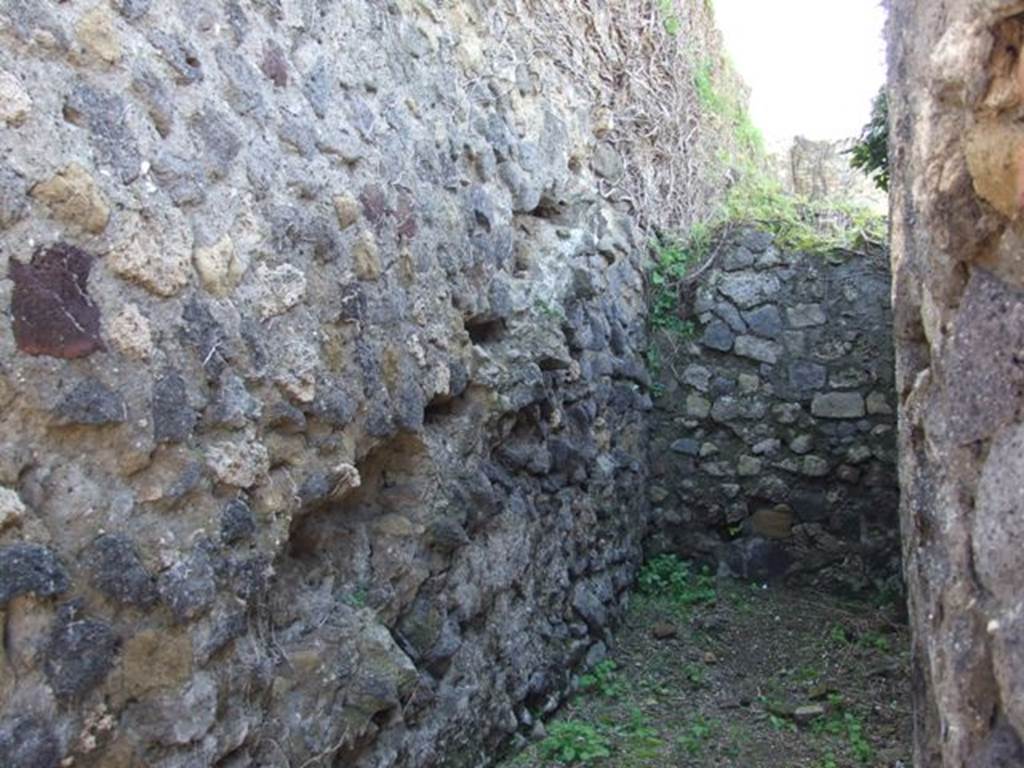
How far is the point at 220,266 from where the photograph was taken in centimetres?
216

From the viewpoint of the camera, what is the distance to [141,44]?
6.90 ft

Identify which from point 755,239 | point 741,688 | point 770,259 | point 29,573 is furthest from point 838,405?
point 29,573

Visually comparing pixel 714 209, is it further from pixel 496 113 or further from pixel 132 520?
pixel 132 520

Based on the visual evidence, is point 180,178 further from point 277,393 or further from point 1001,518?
point 1001,518

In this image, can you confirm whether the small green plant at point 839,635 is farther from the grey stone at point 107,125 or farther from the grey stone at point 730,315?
the grey stone at point 107,125

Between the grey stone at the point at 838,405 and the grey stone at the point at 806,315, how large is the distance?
353 mm

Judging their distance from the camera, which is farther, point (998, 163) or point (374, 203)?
point (374, 203)

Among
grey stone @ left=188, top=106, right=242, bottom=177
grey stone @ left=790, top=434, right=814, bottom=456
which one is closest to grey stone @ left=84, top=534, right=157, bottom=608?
grey stone @ left=188, top=106, right=242, bottom=177

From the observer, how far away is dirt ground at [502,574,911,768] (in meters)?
3.26

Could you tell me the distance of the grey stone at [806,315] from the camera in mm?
4828

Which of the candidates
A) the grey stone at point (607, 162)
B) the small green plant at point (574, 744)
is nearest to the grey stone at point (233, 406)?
the small green plant at point (574, 744)

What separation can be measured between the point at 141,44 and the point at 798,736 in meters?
2.94

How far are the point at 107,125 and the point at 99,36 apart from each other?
0.19 metres

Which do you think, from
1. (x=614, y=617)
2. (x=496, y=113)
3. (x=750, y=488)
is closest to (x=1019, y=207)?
(x=496, y=113)
